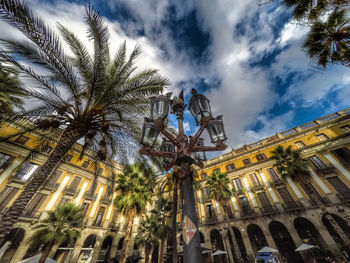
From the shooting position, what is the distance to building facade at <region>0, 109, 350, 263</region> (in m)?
14.0

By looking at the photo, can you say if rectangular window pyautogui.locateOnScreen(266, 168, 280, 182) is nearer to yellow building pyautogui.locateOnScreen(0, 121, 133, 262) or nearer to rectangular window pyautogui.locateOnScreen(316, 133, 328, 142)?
rectangular window pyautogui.locateOnScreen(316, 133, 328, 142)

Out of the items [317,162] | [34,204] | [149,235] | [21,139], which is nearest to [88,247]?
[34,204]

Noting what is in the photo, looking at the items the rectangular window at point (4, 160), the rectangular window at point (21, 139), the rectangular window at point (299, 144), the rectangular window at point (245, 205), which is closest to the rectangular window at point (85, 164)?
the rectangular window at point (21, 139)

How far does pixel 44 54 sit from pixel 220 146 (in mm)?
6755

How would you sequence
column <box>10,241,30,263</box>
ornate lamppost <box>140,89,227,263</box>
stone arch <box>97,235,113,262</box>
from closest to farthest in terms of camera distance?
ornate lamppost <box>140,89,227,263</box> < column <box>10,241,30,263</box> < stone arch <box>97,235,113,262</box>

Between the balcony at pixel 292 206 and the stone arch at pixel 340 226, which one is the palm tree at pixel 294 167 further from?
the stone arch at pixel 340 226

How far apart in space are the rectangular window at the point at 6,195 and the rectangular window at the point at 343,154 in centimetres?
3522

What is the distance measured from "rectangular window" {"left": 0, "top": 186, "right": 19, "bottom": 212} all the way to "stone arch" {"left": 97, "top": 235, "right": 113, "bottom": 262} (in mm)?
12648

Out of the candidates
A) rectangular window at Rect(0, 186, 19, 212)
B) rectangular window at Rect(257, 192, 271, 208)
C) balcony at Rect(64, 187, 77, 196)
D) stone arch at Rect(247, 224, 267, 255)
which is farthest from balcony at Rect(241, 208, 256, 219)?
rectangular window at Rect(0, 186, 19, 212)

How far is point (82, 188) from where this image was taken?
1992cm

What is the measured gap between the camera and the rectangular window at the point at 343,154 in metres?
15.0

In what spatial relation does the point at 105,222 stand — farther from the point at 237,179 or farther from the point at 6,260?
the point at 237,179

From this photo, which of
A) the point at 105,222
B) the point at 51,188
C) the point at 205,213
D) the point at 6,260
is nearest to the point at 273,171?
the point at 205,213

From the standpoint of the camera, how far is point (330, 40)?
6.11m
